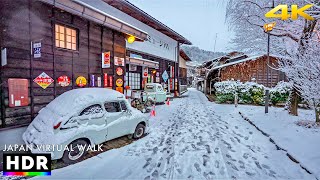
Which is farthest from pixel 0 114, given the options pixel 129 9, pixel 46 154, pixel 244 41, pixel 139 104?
pixel 244 41

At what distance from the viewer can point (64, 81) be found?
755cm

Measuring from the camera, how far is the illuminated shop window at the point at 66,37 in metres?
7.43

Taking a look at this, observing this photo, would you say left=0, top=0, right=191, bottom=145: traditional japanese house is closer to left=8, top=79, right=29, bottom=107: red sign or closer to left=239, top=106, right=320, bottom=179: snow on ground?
left=8, top=79, right=29, bottom=107: red sign

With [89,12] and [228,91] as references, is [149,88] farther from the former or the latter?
[89,12]

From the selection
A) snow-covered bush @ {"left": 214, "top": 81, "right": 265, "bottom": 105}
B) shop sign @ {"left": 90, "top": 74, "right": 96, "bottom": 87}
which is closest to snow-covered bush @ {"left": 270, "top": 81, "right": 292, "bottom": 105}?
snow-covered bush @ {"left": 214, "top": 81, "right": 265, "bottom": 105}

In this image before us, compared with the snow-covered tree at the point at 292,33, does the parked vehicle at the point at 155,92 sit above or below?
below

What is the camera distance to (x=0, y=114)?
224 inches

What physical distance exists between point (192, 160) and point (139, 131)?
8.87 ft

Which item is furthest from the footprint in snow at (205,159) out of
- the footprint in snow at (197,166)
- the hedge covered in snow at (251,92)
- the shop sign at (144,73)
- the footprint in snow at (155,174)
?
the shop sign at (144,73)

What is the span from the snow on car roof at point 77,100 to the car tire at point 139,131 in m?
1.60

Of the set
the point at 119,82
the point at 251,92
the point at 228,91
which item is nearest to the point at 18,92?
the point at 119,82

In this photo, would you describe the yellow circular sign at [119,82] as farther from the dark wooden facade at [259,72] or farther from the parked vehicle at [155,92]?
the dark wooden facade at [259,72]

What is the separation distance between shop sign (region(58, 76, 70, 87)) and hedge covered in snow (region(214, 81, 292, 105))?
1376 cm

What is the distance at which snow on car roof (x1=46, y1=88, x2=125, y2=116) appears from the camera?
5047 mm
